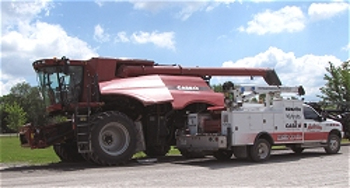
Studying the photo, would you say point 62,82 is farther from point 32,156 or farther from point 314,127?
point 314,127

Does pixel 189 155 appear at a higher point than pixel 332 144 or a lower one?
lower

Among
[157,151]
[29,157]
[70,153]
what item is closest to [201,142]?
[157,151]

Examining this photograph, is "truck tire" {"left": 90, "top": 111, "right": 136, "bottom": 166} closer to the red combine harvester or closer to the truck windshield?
the red combine harvester

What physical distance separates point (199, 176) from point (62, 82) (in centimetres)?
693

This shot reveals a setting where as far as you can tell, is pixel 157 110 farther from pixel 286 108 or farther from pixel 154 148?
pixel 286 108

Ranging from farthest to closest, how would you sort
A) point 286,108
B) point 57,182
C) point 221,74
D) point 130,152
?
point 221,74 < point 286,108 < point 130,152 < point 57,182

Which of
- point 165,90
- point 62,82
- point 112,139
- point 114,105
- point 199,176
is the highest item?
point 62,82

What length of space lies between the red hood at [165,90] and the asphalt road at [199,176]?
109 inches

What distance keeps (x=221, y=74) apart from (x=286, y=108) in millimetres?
4031

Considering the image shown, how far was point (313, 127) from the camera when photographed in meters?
18.0

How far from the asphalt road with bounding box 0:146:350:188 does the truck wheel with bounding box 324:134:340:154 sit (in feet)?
10.3

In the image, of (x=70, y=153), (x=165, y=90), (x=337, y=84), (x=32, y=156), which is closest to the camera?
(x=165, y=90)

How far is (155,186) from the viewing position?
10.3 metres

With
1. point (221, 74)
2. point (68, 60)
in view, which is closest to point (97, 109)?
point (68, 60)
